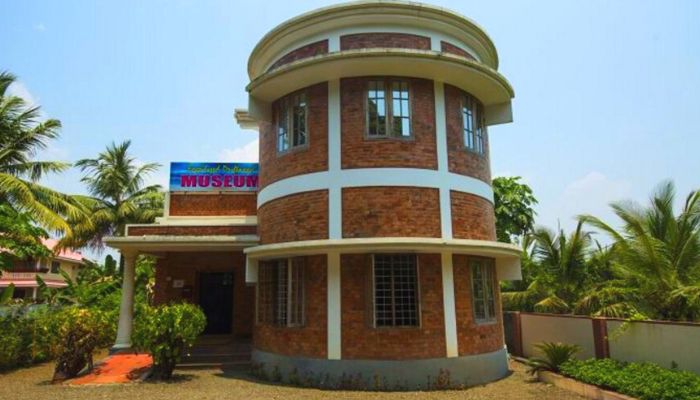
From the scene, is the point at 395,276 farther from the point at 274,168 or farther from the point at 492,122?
the point at 492,122

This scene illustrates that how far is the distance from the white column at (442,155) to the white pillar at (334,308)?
94.9 inches

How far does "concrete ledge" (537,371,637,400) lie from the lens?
27.3 feet

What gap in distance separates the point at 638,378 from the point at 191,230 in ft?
35.0

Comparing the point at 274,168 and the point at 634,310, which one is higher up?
the point at 274,168

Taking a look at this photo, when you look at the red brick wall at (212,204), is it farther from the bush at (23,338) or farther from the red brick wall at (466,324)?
the red brick wall at (466,324)

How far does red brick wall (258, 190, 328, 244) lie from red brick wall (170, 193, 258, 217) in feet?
11.2

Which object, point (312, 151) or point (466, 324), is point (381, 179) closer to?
point (312, 151)

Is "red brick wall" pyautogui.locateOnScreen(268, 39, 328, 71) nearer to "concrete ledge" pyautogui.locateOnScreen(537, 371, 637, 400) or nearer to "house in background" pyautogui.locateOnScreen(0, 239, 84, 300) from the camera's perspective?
"concrete ledge" pyautogui.locateOnScreen(537, 371, 637, 400)

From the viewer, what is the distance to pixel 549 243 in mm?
16078

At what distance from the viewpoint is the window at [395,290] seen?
9828 millimetres

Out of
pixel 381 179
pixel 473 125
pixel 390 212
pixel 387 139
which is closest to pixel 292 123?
pixel 387 139

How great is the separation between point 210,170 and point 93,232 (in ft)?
40.0

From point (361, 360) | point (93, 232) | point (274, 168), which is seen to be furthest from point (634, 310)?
point (93, 232)

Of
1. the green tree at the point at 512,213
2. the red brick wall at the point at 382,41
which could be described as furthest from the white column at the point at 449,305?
the green tree at the point at 512,213
